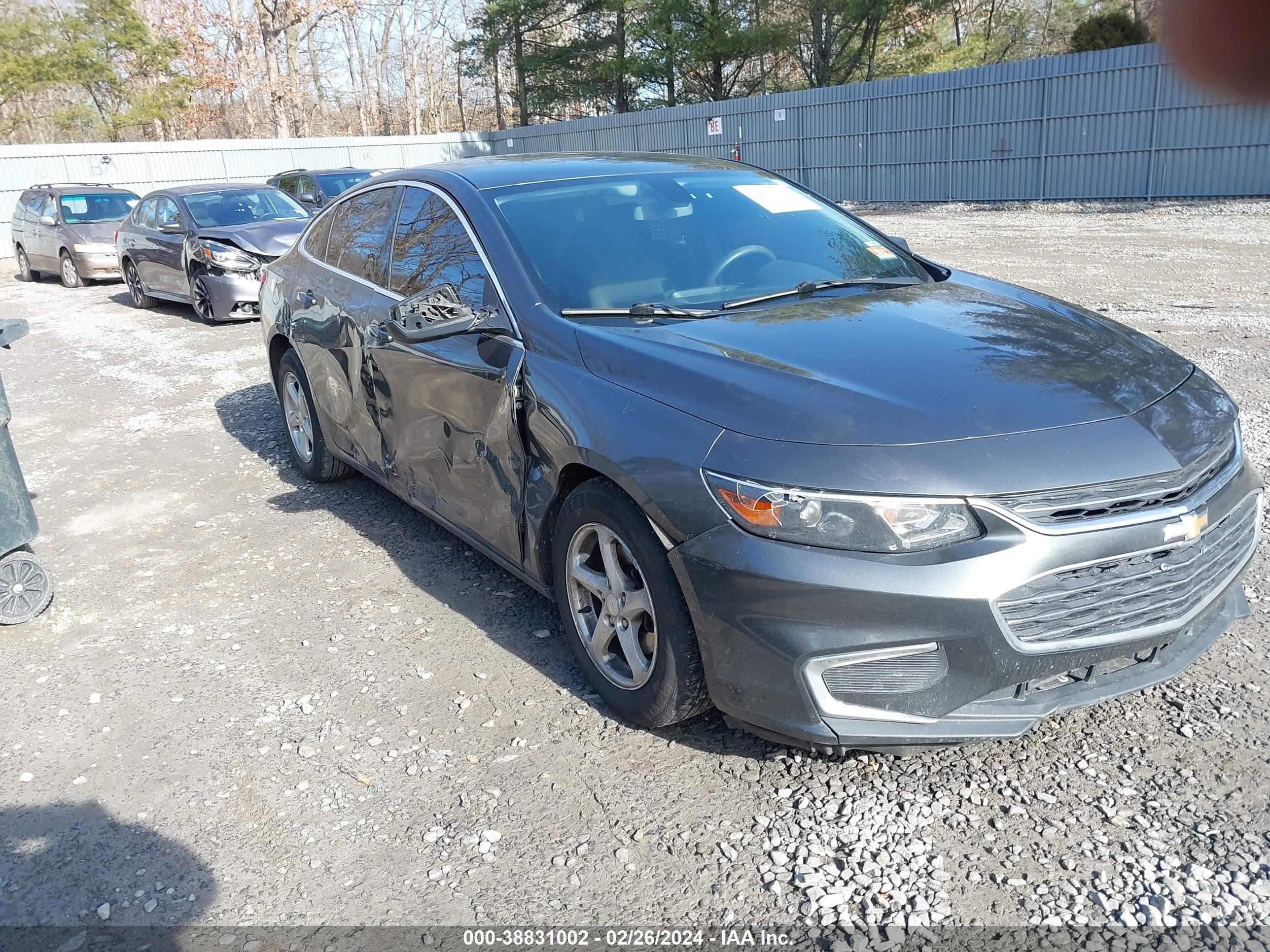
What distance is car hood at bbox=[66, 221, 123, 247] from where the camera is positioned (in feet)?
56.3

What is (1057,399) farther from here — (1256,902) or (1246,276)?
(1246,276)

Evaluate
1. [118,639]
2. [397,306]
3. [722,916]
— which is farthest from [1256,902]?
[118,639]

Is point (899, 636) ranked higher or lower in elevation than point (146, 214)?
lower

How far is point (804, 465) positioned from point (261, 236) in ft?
36.4

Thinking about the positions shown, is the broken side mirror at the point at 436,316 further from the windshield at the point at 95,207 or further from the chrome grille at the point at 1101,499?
the windshield at the point at 95,207

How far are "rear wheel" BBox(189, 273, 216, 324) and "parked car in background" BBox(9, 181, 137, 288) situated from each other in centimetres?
544

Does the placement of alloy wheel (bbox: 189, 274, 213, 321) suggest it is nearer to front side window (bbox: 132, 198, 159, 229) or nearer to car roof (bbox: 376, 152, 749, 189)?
front side window (bbox: 132, 198, 159, 229)

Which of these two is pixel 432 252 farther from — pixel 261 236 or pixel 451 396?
pixel 261 236

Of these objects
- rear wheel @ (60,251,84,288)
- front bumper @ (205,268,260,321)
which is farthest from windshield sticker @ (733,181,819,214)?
rear wheel @ (60,251,84,288)

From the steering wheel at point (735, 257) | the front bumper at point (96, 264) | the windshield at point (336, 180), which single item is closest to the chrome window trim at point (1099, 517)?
the steering wheel at point (735, 257)

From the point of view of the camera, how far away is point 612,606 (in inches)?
131

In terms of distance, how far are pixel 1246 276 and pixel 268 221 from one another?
36.1 ft

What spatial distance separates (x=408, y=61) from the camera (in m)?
47.1

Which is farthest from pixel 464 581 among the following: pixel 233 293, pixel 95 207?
pixel 95 207
